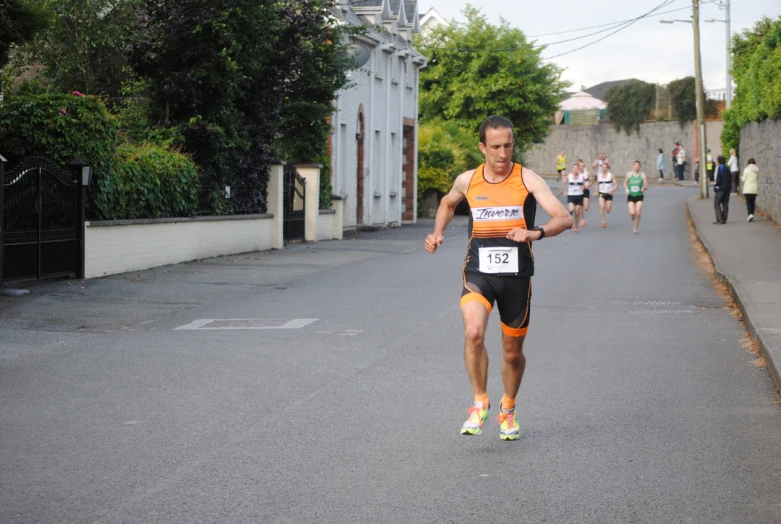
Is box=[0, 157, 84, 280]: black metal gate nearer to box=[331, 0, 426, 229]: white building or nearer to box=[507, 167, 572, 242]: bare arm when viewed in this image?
box=[507, 167, 572, 242]: bare arm

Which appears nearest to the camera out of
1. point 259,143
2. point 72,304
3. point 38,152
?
point 72,304

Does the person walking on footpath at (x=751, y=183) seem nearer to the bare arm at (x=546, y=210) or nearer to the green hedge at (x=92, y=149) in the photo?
the green hedge at (x=92, y=149)

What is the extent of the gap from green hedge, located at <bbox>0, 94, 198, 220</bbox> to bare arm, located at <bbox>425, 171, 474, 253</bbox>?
38.1ft

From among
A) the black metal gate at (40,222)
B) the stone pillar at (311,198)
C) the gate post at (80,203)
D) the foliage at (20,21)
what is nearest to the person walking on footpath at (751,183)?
the stone pillar at (311,198)

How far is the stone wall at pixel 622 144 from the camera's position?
7281cm

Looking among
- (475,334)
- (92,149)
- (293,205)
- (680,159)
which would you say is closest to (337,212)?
(293,205)

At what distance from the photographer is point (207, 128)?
24219 millimetres

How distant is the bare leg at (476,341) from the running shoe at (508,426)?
181mm

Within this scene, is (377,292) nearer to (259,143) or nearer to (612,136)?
(259,143)

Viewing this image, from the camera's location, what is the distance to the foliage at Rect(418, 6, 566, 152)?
205 feet

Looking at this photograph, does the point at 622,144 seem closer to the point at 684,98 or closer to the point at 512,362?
the point at 684,98

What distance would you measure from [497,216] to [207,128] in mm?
17959

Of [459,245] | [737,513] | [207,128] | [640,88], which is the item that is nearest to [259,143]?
[207,128]

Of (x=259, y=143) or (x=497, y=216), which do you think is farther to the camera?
(x=259, y=143)
